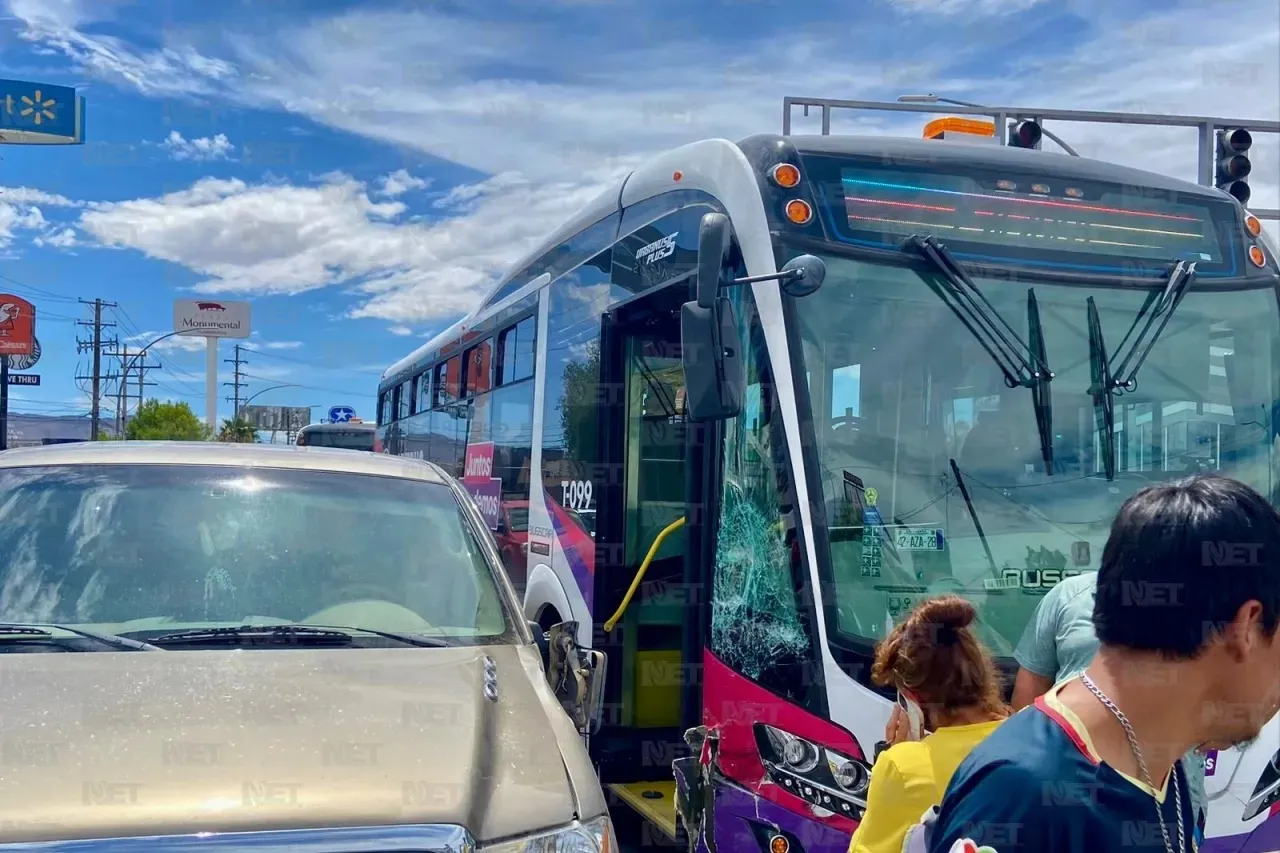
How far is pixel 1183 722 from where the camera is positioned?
5.30 feet

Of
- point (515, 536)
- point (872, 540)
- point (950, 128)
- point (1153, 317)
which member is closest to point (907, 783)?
point (872, 540)

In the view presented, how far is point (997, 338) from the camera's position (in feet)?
15.1

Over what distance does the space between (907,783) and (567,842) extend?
840 millimetres

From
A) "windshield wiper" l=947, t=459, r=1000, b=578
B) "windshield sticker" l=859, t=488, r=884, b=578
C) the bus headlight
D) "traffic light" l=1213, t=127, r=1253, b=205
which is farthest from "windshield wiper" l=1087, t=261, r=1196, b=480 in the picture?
"traffic light" l=1213, t=127, r=1253, b=205

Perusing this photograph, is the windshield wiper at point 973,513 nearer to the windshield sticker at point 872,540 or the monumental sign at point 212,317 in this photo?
the windshield sticker at point 872,540

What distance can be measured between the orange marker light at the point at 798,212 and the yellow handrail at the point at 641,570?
1836 mm

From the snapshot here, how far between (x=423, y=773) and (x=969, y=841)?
1.40m

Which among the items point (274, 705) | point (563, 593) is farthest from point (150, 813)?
point (563, 593)

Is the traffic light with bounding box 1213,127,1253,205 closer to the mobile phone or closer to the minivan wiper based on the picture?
the minivan wiper

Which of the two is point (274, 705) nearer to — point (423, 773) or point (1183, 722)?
point (423, 773)

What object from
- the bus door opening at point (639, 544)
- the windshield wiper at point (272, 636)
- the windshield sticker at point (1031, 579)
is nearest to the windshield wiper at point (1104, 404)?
the windshield sticker at point (1031, 579)

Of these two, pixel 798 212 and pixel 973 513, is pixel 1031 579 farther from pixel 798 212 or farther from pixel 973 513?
pixel 798 212

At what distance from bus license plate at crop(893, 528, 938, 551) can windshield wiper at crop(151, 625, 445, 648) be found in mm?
1858

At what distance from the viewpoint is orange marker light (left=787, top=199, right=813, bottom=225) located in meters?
4.57
